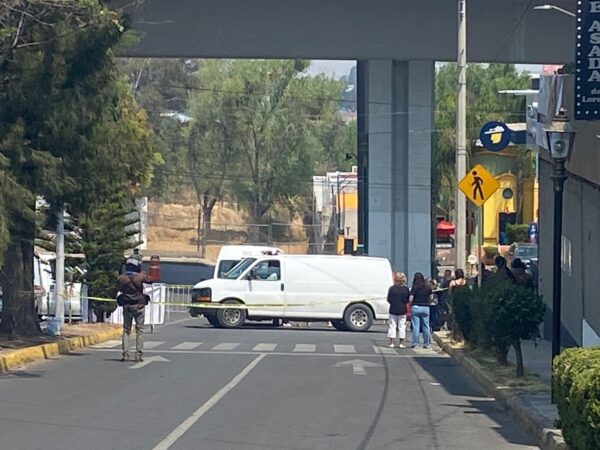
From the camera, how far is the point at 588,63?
13852 millimetres

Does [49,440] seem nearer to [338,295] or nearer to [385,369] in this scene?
[385,369]

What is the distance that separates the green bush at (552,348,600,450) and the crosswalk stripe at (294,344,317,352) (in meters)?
15.7

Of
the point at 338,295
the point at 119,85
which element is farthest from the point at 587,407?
the point at 338,295

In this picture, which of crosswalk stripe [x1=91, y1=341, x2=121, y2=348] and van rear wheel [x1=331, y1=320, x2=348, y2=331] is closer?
crosswalk stripe [x1=91, y1=341, x2=121, y2=348]

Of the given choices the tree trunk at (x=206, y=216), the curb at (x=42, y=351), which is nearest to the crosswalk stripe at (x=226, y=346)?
the curb at (x=42, y=351)

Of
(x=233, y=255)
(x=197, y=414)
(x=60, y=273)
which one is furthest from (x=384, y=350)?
(x=233, y=255)

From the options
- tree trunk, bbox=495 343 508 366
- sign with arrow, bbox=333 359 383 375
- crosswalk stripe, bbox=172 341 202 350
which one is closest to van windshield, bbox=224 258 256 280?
crosswalk stripe, bbox=172 341 202 350

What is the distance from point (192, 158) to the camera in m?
79.8

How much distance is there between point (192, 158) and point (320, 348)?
5326 centimetres

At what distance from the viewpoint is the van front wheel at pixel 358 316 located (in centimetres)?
3766

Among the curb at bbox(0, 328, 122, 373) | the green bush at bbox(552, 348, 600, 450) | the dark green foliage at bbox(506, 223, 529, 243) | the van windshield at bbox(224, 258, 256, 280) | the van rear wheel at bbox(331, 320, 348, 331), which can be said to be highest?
the dark green foliage at bbox(506, 223, 529, 243)

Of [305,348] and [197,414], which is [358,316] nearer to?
[305,348]

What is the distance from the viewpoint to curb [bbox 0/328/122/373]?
20375mm

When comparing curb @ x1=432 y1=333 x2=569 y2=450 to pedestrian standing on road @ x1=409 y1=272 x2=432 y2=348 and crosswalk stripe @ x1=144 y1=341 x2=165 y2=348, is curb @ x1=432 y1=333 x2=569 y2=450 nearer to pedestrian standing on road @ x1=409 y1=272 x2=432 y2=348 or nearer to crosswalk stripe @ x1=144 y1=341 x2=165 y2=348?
pedestrian standing on road @ x1=409 y1=272 x2=432 y2=348
